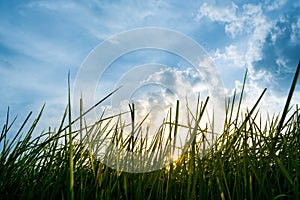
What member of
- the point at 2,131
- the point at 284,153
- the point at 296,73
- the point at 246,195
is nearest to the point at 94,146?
the point at 2,131

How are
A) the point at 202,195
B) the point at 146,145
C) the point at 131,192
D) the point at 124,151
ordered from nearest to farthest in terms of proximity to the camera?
the point at 202,195, the point at 131,192, the point at 124,151, the point at 146,145

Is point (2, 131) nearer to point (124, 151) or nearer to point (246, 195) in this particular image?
point (124, 151)

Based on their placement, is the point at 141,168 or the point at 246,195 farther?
the point at 141,168

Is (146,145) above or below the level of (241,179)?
above

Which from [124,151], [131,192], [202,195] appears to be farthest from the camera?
[124,151]

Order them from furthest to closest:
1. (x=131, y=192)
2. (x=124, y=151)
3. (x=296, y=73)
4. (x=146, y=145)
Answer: (x=146, y=145), (x=124, y=151), (x=131, y=192), (x=296, y=73)

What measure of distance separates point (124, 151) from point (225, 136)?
500 mm

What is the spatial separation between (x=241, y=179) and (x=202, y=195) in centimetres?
18

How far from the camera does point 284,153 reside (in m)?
1.71

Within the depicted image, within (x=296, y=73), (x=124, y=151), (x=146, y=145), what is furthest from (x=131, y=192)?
(x=296, y=73)

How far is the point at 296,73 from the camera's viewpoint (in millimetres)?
943

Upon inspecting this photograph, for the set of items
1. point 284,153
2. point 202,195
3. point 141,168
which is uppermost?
point 284,153

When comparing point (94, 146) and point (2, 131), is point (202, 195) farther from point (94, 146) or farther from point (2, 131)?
point (2, 131)

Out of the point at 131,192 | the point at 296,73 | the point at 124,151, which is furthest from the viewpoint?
the point at 124,151
